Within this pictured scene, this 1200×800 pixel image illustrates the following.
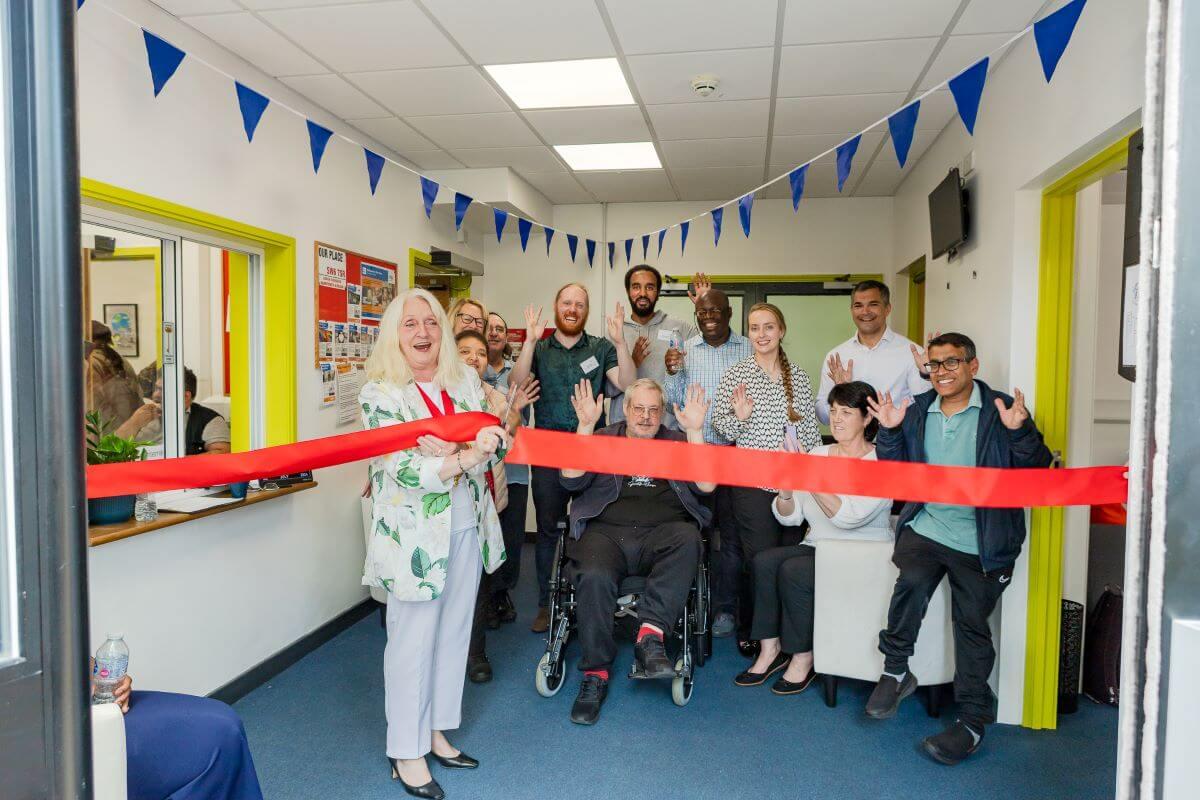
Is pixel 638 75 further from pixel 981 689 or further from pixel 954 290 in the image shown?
pixel 981 689

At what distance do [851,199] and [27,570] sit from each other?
6.06 metres

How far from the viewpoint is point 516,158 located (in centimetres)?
482

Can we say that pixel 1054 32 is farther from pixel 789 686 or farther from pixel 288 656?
pixel 288 656

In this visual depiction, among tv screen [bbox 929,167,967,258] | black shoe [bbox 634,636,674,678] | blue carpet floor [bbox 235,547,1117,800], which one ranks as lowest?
blue carpet floor [bbox 235,547,1117,800]

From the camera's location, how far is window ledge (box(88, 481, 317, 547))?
8.02 ft

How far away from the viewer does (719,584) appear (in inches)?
150

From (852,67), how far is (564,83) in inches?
51.5

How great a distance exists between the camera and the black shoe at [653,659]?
9.34 ft

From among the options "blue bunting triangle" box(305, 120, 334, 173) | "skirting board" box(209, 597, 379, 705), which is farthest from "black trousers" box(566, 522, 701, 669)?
"blue bunting triangle" box(305, 120, 334, 173)

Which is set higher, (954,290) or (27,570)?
(954,290)

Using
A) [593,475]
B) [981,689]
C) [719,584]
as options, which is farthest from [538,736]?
[981,689]

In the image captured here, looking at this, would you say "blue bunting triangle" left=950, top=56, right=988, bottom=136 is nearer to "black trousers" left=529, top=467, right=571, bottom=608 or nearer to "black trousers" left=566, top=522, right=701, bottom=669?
"black trousers" left=566, top=522, right=701, bottom=669

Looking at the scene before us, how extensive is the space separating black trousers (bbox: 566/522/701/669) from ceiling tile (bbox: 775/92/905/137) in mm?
2184

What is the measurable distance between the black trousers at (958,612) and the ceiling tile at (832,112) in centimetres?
217
